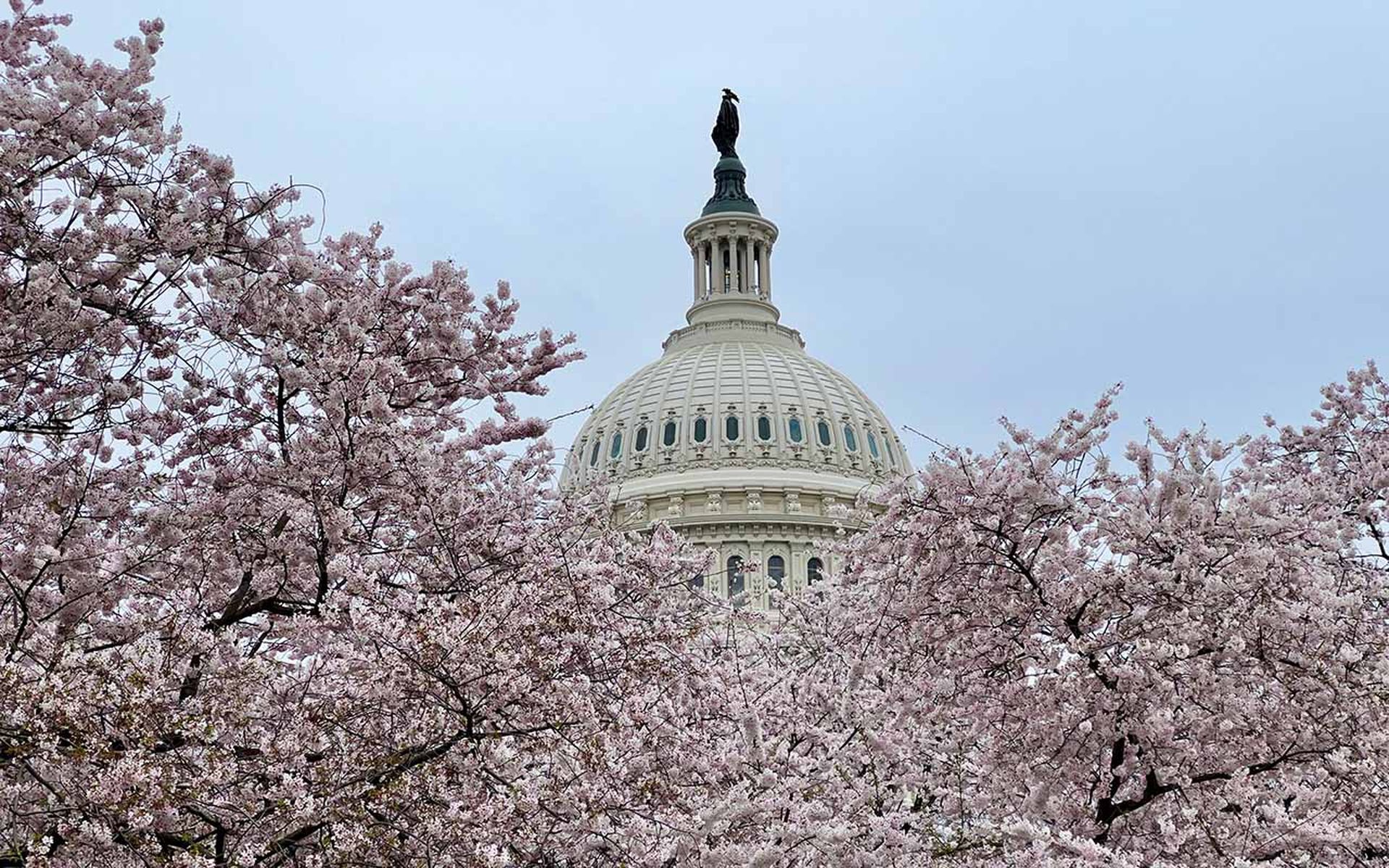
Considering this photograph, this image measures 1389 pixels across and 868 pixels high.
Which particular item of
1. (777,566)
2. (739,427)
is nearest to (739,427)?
(739,427)

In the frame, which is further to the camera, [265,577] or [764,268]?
[764,268]

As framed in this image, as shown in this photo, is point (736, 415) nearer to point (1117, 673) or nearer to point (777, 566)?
point (777, 566)

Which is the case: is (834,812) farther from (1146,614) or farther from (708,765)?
(1146,614)

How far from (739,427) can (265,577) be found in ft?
318

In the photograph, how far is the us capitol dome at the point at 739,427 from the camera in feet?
324

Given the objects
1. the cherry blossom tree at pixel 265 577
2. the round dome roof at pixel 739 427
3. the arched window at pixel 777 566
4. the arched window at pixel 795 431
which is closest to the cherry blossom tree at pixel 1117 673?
the cherry blossom tree at pixel 265 577

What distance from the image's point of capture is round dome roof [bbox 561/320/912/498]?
339 ft

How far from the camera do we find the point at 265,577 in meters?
11.5

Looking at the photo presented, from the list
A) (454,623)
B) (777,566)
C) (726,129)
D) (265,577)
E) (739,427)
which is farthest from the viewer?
(726,129)

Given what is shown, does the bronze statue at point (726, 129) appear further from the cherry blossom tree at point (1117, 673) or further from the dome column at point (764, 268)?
the cherry blossom tree at point (1117, 673)

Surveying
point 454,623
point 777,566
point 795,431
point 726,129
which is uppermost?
point 726,129

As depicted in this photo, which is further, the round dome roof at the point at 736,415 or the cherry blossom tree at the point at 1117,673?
the round dome roof at the point at 736,415

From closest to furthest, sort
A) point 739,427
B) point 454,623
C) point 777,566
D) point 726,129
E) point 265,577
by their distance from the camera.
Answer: point 454,623, point 265,577, point 777,566, point 739,427, point 726,129

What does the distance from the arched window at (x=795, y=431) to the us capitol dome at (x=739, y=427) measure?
13 cm
